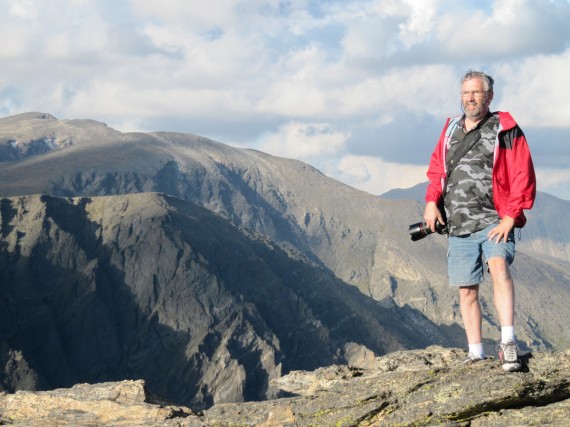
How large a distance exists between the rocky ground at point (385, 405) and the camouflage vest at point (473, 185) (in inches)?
91.0

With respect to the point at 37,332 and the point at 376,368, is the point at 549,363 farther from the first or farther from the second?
the point at 37,332

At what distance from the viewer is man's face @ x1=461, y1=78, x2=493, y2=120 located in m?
12.5

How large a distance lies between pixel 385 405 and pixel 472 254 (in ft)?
8.80

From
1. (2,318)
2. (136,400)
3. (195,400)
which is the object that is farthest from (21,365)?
(136,400)

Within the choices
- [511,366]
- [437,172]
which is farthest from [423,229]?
[511,366]

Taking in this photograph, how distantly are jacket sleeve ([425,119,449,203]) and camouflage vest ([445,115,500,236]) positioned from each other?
21 centimetres

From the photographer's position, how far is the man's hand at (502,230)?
12008 millimetres

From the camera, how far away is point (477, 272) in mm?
12914

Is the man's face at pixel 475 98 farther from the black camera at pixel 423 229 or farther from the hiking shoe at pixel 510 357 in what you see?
the hiking shoe at pixel 510 357

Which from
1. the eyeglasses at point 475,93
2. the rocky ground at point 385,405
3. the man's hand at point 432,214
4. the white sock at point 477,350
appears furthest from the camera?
the white sock at point 477,350

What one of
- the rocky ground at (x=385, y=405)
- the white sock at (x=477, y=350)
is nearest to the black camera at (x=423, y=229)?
the white sock at (x=477, y=350)

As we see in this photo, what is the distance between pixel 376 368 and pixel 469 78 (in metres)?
7.76

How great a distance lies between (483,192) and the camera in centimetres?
1242

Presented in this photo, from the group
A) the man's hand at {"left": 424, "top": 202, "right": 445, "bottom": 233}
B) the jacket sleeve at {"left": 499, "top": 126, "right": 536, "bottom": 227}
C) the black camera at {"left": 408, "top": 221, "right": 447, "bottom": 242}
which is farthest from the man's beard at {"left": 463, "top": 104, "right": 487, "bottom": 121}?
the black camera at {"left": 408, "top": 221, "right": 447, "bottom": 242}
